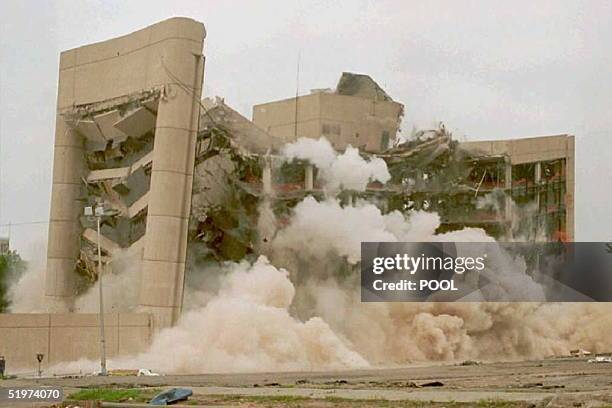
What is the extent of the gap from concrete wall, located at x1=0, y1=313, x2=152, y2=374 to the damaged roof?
55.4 feet

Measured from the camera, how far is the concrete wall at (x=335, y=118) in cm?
5203

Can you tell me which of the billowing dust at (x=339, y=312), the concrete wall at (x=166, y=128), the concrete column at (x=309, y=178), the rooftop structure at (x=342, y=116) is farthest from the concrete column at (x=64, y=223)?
the concrete column at (x=309, y=178)

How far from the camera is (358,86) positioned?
54.2 metres

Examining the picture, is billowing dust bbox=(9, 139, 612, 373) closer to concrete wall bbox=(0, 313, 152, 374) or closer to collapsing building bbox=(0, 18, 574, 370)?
collapsing building bbox=(0, 18, 574, 370)

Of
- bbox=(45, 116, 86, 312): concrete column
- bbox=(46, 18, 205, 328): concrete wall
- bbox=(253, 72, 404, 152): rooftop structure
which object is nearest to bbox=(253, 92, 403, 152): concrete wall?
bbox=(253, 72, 404, 152): rooftop structure

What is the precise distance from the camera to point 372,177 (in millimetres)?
52594

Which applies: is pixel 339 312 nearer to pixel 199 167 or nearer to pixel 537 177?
pixel 199 167

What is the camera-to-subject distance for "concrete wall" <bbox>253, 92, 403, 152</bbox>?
52031 mm

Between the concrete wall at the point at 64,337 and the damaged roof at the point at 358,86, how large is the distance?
1688cm

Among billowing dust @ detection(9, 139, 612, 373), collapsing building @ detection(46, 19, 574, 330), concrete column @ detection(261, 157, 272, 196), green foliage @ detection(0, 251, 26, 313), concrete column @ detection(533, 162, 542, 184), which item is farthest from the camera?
green foliage @ detection(0, 251, 26, 313)

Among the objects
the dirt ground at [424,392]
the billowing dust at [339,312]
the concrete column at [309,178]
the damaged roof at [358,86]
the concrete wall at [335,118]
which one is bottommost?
the dirt ground at [424,392]

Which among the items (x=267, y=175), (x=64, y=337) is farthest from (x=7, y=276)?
(x=64, y=337)

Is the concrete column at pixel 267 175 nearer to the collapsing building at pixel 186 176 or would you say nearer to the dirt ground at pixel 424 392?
the collapsing building at pixel 186 176

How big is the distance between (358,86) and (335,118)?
2707 mm
